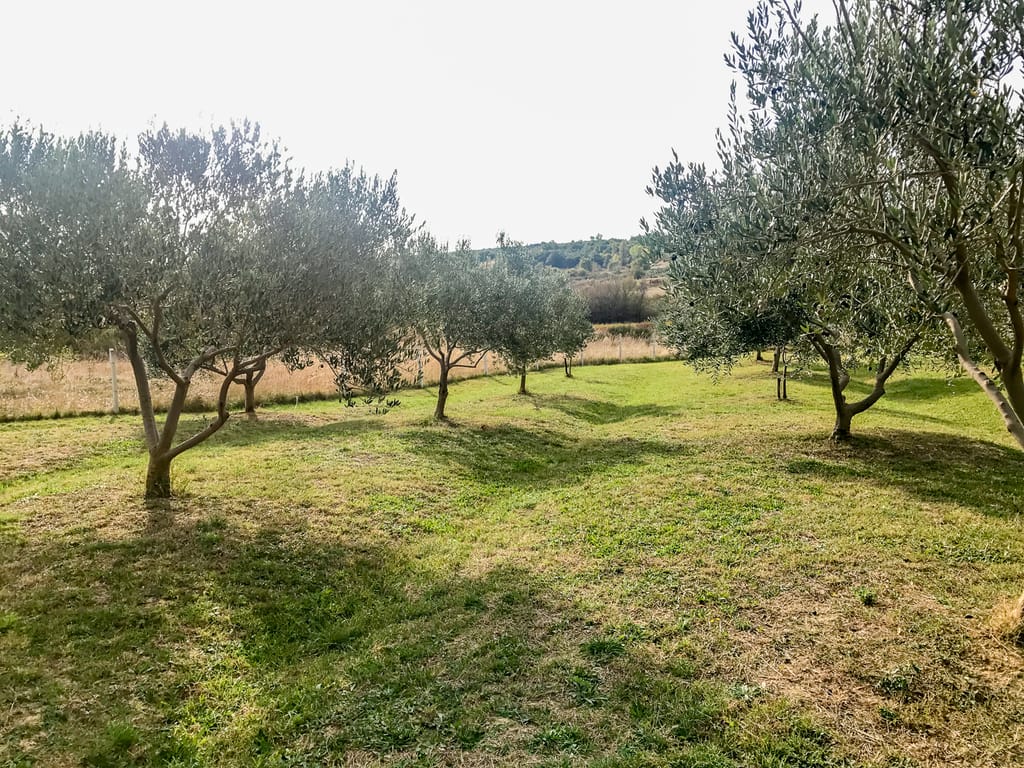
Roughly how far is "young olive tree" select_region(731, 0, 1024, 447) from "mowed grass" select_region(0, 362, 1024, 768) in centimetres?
313

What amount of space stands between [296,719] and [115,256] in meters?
6.96

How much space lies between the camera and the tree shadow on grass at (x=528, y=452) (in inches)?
579

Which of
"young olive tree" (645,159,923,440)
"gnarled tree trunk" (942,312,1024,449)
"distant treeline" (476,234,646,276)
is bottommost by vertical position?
"gnarled tree trunk" (942,312,1024,449)

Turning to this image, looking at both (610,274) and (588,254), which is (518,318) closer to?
(610,274)

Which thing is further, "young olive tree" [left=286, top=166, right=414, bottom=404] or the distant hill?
the distant hill

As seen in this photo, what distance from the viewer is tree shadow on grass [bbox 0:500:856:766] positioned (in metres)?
4.81

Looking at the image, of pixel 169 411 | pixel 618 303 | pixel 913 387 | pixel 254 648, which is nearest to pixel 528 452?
pixel 169 411

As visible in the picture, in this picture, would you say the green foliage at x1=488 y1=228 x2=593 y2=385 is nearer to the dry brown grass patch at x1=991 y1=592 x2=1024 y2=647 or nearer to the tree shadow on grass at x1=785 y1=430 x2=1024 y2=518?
the tree shadow on grass at x1=785 y1=430 x2=1024 y2=518

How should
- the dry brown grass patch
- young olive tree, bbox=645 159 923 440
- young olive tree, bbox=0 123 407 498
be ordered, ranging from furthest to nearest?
young olive tree, bbox=0 123 407 498 < young olive tree, bbox=645 159 923 440 < the dry brown grass patch

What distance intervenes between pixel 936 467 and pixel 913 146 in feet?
36.4

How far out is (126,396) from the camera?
21531 millimetres

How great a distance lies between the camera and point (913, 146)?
558 centimetres

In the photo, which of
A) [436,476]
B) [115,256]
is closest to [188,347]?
[115,256]

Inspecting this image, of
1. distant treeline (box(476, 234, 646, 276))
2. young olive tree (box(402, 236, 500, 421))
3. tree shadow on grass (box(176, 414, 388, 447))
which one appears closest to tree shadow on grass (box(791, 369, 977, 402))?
young olive tree (box(402, 236, 500, 421))
